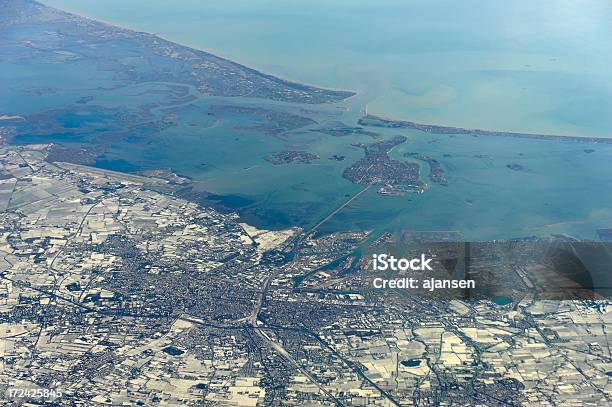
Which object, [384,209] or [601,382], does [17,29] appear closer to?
[384,209]

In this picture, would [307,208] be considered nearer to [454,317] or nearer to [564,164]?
[454,317]

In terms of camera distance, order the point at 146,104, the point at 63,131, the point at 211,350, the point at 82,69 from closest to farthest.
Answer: the point at 211,350 < the point at 63,131 < the point at 146,104 < the point at 82,69

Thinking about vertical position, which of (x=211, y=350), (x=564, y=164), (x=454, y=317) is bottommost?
(x=211, y=350)

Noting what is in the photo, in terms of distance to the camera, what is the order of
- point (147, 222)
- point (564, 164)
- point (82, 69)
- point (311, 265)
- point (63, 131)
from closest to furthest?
point (311, 265), point (147, 222), point (564, 164), point (63, 131), point (82, 69)

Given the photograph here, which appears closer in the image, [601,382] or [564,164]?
[601,382]

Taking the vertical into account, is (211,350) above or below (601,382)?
below

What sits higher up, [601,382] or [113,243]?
[601,382]

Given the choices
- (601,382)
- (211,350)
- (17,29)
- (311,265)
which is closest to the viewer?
(601,382)

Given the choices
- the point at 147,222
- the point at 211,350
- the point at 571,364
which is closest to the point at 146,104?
the point at 147,222

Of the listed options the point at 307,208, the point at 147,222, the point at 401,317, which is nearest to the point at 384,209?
the point at 307,208
